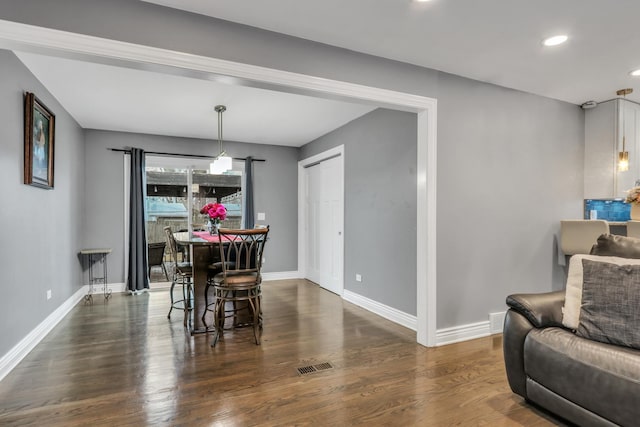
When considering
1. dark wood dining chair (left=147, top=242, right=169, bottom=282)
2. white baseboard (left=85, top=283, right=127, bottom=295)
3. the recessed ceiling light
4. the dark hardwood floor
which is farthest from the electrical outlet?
white baseboard (left=85, top=283, right=127, bottom=295)

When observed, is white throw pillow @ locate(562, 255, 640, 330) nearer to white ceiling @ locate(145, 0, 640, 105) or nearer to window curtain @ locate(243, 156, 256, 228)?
white ceiling @ locate(145, 0, 640, 105)

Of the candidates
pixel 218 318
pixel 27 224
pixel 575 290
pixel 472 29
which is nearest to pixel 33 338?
pixel 27 224

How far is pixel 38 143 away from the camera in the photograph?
329 centimetres

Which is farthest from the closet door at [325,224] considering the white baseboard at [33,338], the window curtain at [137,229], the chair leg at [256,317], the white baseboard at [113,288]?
the white baseboard at [33,338]

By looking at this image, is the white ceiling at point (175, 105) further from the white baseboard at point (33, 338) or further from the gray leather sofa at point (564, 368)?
the gray leather sofa at point (564, 368)

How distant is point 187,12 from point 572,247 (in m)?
4.21

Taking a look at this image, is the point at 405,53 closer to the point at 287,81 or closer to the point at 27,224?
the point at 287,81

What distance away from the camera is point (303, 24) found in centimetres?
242

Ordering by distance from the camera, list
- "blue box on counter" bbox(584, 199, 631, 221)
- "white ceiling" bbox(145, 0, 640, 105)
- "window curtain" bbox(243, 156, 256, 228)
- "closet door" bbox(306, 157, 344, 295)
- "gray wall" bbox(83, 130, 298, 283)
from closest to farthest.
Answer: "white ceiling" bbox(145, 0, 640, 105) → "blue box on counter" bbox(584, 199, 631, 221) → "closet door" bbox(306, 157, 344, 295) → "gray wall" bbox(83, 130, 298, 283) → "window curtain" bbox(243, 156, 256, 228)

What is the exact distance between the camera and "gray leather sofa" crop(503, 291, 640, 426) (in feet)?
5.43

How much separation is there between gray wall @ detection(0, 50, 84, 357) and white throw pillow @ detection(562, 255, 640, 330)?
3.90 metres

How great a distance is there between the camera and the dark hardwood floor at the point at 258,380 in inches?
81.2

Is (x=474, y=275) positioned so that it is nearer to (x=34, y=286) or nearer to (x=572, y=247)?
(x=572, y=247)

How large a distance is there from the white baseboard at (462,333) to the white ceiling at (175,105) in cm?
270
